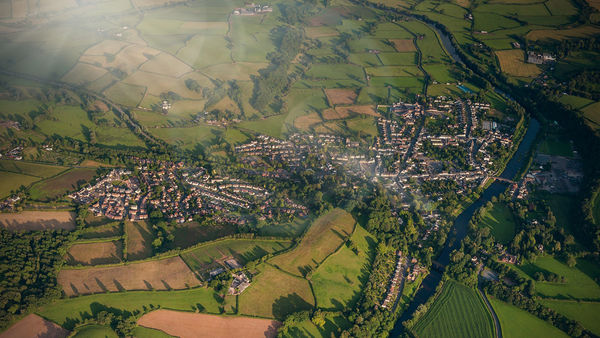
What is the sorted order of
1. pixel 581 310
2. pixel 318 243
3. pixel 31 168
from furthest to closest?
pixel 31 168 → pixel 318 243 → pixel 581 310

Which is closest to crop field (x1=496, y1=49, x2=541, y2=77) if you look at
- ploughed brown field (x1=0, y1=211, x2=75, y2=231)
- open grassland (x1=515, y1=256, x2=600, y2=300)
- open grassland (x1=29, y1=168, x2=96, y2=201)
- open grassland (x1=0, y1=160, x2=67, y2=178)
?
open grassland (x1=515, y1=256, x2=600, y2=300)

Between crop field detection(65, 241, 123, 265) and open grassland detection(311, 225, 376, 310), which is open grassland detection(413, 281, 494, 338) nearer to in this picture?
open grassland detection(311, 225, 376, 310)

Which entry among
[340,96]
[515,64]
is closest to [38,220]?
[340,96]

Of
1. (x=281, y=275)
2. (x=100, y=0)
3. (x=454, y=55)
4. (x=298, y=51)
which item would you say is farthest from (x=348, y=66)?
(x=100, y=0)

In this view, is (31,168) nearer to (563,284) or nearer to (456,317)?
(456,317)

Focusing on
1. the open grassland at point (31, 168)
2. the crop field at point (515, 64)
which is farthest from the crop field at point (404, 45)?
the open grassland at point (31, 168)

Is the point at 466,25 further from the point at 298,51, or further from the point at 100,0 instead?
the point at 100,0
